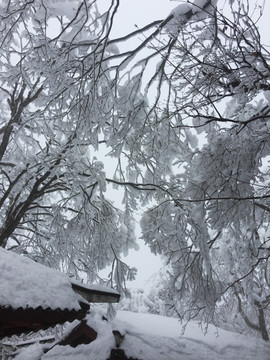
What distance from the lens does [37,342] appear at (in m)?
7.53

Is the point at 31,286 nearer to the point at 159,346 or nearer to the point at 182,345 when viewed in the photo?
the point at 159,346

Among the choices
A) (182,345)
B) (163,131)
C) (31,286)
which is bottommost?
(182,345)

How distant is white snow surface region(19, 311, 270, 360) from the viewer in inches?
187

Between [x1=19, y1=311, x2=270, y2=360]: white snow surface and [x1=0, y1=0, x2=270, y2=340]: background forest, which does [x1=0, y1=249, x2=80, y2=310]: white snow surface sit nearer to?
[x1=0, y1=0, x2=270, y2=340]: background forest

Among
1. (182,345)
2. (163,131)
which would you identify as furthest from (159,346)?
(163,131)

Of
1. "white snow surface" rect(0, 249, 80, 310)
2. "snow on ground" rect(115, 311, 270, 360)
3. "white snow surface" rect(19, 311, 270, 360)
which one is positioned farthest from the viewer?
"snow on ground" rect(115, 311, 270, 360)

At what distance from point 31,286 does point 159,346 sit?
185 inches

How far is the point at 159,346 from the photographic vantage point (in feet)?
18.0

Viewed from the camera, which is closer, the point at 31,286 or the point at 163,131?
the point at 31,286

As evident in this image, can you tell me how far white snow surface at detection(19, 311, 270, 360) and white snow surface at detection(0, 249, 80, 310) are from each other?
3183 millimetres

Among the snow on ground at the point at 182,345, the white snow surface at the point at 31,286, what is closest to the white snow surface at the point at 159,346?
the snow on ground at the point at 182,345

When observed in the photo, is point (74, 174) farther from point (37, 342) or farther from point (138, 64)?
point (37, 342)

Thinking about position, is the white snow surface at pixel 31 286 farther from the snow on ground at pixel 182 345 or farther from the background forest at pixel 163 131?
the snow on ground at pixel 182 345

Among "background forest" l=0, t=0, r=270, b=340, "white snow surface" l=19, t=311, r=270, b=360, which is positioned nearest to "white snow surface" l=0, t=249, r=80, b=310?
"background forest" l=0, t=0, r=270, b=340
